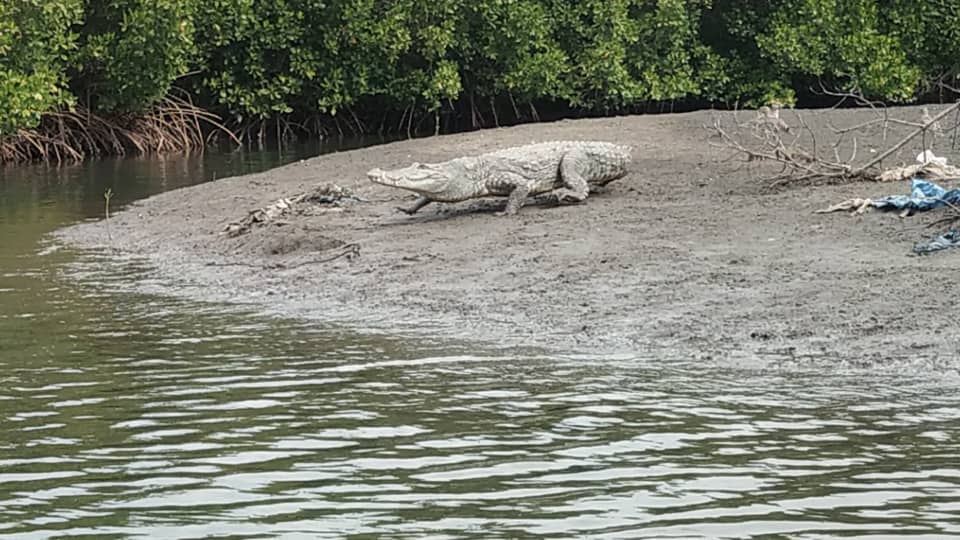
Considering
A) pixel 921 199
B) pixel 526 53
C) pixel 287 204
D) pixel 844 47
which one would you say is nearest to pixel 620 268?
pixel 921 199

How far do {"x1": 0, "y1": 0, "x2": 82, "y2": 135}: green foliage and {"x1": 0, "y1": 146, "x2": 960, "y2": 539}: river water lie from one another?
12498 mm

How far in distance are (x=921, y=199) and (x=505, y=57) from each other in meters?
17.4

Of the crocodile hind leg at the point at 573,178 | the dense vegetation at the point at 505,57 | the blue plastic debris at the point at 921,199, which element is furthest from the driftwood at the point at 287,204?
the dense vegetation at the point at 505,57

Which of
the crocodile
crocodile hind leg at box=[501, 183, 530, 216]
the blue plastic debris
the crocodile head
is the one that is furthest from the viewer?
crocodile hind leg at box=[501, 183, 530, 216]

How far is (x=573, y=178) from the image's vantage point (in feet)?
44.0

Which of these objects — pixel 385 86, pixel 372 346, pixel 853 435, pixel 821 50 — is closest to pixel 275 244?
pixel 372 346

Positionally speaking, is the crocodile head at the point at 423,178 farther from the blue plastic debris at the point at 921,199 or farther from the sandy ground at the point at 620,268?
the blue plastic debris at the point at 921,199

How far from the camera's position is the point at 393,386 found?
8.09m

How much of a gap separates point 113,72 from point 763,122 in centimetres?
1406

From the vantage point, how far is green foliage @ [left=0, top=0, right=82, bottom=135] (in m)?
21.6

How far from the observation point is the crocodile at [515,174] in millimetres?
12953

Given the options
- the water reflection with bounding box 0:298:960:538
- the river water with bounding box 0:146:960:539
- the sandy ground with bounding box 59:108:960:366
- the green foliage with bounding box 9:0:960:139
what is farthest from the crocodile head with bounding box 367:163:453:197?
the green foliage with bounding box 9:0:960:139

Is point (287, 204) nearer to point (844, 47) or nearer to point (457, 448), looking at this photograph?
point (457, 448)

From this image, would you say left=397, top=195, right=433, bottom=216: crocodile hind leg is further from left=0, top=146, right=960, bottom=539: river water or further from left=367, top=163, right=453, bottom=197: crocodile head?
left=0, top=146, right=960, bottom=539: river water
